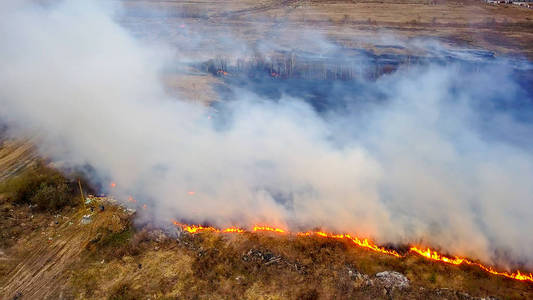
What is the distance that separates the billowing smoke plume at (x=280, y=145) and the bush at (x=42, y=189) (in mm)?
1283

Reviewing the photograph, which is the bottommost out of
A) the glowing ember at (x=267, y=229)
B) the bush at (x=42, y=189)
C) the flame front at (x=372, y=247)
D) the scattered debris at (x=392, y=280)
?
the scattered debris at (x=392, y=280)

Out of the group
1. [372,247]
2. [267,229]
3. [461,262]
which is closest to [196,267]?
[267,229]

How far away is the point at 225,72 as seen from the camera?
28.2m

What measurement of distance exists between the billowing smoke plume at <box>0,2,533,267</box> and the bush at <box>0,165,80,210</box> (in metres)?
1.28

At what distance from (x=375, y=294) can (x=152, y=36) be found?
3275 cm

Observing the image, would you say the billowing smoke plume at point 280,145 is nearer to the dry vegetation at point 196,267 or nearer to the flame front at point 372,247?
the flame front at point 372,247

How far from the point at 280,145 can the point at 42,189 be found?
1021 centimetres

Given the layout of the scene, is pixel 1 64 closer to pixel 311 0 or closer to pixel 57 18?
pixel 57 18

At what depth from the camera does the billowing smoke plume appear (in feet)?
46.6

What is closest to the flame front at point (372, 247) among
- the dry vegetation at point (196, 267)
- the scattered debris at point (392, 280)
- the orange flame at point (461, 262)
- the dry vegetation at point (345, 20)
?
the orange flame at point (461, 262)

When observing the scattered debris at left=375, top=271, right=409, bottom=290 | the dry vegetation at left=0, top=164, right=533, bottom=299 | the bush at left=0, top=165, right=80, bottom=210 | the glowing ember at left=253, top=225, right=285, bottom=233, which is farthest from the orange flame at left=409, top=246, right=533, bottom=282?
the bush at left=0, top=165, right=80, bottom=210

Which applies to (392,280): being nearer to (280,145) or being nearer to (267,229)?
(267,229)

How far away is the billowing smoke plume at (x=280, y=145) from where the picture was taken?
14.2m

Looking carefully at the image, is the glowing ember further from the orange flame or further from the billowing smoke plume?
the orange flame
